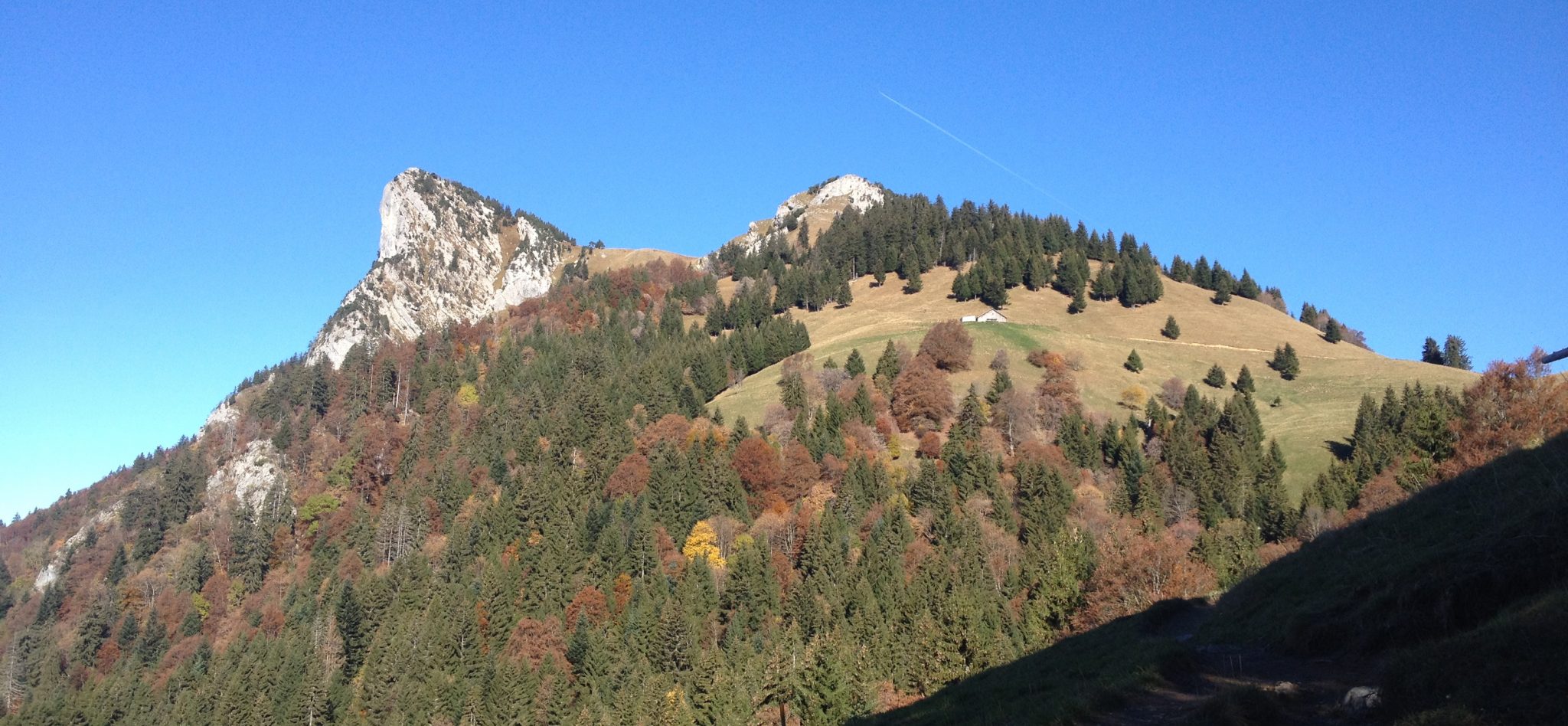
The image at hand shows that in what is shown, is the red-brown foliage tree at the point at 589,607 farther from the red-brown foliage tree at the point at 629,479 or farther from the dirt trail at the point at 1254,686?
the dirt trail at the point at 1254,686

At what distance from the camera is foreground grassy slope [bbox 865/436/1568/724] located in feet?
38.6

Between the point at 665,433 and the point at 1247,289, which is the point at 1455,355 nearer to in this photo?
the point at 1247,289

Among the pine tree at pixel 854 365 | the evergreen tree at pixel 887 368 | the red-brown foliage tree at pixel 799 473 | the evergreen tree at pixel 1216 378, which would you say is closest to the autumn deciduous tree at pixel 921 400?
the evergreen tree at pixel 887 368

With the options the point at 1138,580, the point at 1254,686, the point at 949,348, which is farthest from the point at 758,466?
the point at 1254,686

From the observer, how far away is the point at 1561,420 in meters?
57.7

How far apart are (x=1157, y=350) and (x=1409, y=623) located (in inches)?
5050

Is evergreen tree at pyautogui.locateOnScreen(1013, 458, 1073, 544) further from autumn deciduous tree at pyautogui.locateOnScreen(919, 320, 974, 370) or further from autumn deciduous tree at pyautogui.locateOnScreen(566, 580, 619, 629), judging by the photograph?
autumn deciduous tree at pyautogui.locateOnScreen(566, 580, 619, 629)

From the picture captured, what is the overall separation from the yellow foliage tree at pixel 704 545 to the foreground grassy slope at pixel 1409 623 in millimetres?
63159

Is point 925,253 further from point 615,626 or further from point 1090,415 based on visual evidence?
point 615,626

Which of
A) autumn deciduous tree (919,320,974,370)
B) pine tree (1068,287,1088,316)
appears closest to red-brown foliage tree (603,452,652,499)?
autumn deciduous tree (919,320,974,370)

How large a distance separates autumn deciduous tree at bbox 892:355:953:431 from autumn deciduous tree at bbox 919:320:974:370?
7043 mm

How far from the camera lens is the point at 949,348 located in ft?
408

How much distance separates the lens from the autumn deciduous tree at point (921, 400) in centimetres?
11138

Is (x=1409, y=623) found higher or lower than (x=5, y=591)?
lower
